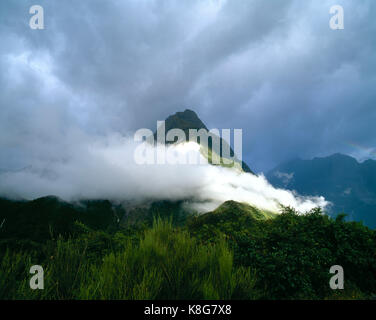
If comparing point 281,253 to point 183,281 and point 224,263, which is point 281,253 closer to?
point 224,263

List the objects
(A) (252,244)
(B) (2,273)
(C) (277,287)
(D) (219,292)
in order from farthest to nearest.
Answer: (A) (252,244)
(C) (277,287)
(D) (219,292)
(B) (2,273)

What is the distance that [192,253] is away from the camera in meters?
2.95

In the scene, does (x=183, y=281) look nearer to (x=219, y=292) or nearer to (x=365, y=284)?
(x=219, y=292)

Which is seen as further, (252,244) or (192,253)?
(252,244)

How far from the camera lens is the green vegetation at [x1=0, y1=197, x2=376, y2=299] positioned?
2410 mm

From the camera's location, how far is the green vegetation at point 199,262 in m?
2.41

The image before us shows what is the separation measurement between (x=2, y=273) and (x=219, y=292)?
2599 mm

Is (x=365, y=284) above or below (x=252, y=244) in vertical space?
below

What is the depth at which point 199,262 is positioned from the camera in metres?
2.81
